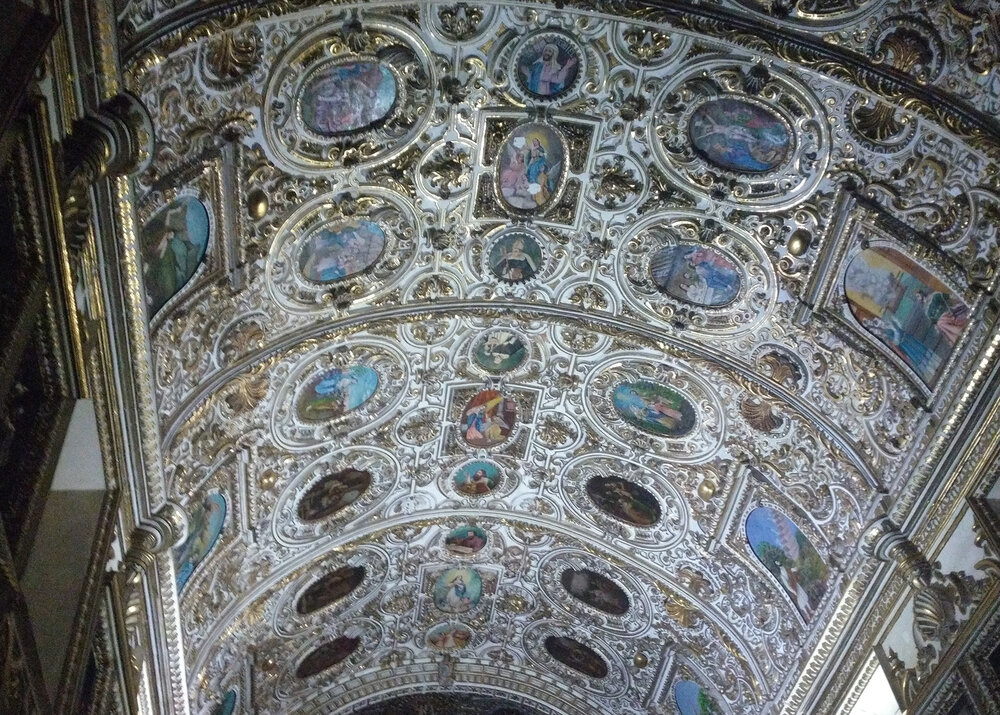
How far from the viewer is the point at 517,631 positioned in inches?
785

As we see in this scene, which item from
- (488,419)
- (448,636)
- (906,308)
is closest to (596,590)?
(448,636)

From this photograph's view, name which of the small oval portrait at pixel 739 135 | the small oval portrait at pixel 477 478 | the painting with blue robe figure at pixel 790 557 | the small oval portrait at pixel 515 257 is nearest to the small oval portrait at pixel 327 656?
the small oval portrait at pixel 477 478

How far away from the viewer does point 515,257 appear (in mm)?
13422

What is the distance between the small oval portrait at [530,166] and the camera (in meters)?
12.1

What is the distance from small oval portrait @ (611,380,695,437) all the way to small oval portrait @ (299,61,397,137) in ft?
18.3

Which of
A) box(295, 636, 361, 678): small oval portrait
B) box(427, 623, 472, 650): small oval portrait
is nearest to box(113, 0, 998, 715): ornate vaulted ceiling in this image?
box(295, 636, 361, 678): small oval portrait

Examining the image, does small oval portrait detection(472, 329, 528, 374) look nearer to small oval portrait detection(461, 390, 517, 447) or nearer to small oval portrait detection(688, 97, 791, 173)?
small oval portrait detection(461, 390, 517, 447)

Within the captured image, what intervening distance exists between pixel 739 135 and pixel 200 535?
28.3 ft

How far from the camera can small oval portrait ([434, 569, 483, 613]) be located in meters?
18.9

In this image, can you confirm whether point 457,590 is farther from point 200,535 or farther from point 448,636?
point 200,535

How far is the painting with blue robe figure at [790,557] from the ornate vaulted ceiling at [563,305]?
0.19 ft

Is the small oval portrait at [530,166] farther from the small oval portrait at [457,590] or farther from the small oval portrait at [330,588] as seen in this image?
the small oval portrait at [457,590]

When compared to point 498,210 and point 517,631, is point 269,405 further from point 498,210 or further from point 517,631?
point 517,631

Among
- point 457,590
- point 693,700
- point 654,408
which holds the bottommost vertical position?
point 693,700
